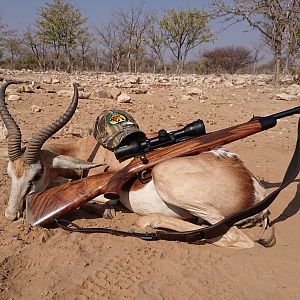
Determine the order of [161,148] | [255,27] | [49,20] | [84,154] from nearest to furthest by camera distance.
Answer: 1. [161,148]
2. [84,154]
3. [255,27]
4. [49,20]

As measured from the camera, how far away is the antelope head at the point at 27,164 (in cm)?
386

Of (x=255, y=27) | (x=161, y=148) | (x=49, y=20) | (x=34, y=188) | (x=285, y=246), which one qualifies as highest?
(x=49, y=20)

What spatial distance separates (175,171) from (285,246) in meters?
1.14

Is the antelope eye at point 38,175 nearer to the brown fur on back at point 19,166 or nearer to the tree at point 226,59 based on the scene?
the brown fur on back at point 19,166

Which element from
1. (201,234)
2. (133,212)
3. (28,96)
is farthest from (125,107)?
(201,234)

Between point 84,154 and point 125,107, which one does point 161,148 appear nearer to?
point 84,154

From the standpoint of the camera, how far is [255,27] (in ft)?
65.6

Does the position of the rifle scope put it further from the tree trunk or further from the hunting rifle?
the tree trunk

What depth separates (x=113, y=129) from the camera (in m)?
4.38

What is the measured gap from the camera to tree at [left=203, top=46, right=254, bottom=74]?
4969 cm

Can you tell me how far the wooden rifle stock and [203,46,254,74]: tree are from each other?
156 ft

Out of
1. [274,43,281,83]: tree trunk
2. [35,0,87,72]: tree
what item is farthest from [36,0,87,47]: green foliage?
[274,43,281,83]: tree trunk

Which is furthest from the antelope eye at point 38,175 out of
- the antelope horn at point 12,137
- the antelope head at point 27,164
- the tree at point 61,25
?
the tree at point 61,25

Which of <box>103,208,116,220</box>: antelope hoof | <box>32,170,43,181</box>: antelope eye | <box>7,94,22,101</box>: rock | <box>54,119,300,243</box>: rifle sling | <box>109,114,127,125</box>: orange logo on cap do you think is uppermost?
<box>109,114,127,125</box>: orange logo on cap
